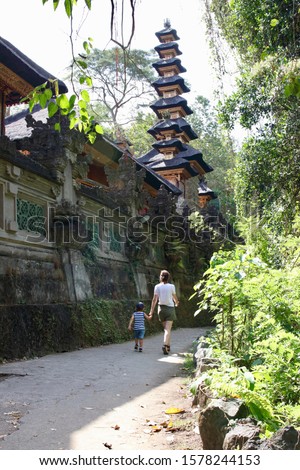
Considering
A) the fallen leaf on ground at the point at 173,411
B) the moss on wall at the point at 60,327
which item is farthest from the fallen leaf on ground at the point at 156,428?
the moss on wall at the point at 60,327

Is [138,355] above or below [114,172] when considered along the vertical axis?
below

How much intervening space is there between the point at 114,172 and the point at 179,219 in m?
4.35

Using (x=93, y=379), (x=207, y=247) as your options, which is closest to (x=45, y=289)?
(x=93, y=379)

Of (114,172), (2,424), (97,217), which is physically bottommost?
(2,424)

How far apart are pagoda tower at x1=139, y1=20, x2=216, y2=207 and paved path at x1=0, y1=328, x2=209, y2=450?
19942 millimetres

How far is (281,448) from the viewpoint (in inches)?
94.5

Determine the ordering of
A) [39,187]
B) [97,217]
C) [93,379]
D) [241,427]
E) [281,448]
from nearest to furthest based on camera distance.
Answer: [281,448] → [241,427] → [93,379] → [39,187] → [97,217]

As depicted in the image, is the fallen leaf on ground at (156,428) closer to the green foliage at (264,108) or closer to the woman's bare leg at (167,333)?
the woman's bare leg at (167,333)

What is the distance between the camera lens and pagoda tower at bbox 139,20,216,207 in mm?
27141

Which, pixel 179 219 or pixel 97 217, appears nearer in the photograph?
pixel 97 217

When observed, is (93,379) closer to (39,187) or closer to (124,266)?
(39,187)

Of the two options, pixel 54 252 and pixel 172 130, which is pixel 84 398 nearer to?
pixel 54 252

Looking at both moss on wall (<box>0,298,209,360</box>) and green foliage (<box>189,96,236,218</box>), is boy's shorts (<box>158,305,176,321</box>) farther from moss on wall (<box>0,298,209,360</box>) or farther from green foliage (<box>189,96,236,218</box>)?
green foliage (<box>189,96,236,218</box>)

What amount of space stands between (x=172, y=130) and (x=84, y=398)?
24987mm
